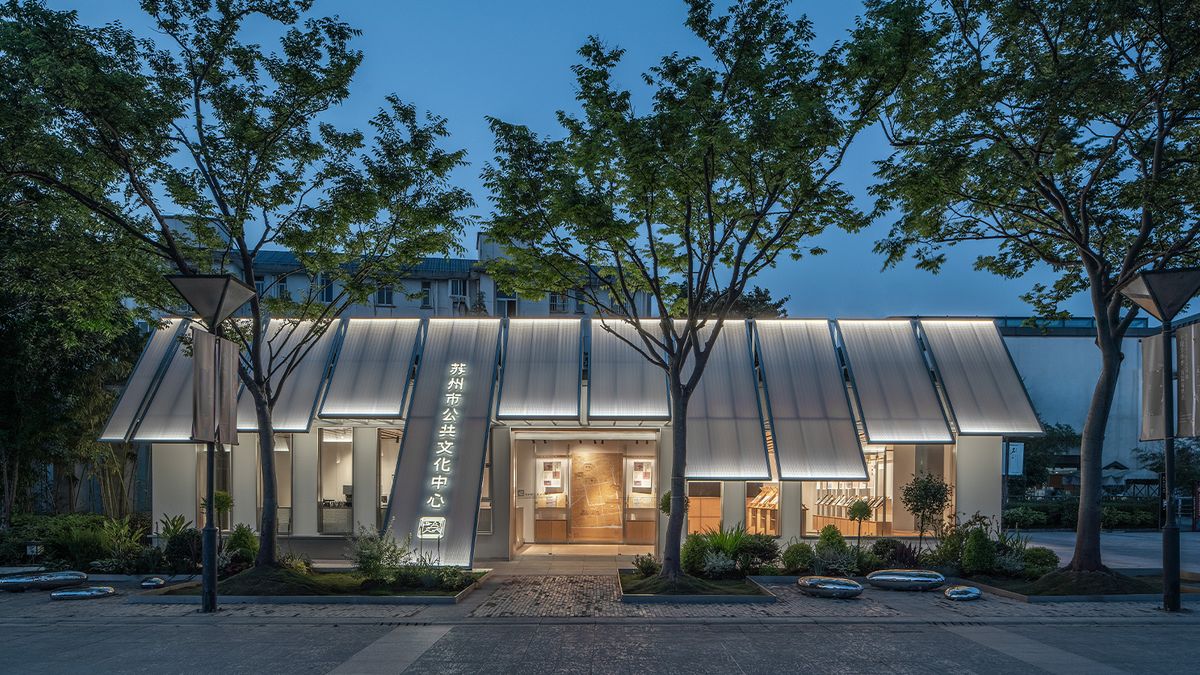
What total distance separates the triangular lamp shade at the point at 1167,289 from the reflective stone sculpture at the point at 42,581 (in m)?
19.7

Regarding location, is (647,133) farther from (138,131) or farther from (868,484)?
(868,484)

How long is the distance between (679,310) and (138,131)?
10589 millimetres

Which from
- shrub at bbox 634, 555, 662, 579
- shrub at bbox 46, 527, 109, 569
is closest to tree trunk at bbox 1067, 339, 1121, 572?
shrub at bbox 634, 555, 662, 579

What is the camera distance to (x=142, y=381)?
18328mm

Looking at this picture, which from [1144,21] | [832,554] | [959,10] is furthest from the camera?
[832,554]

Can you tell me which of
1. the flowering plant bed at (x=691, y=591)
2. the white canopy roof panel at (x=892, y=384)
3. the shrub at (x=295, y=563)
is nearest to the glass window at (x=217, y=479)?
the shrub at (x=295, y=563)

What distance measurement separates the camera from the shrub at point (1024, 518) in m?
26.6

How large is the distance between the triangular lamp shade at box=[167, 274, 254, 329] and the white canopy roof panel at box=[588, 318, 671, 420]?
26.4ft

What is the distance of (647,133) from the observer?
12930mm

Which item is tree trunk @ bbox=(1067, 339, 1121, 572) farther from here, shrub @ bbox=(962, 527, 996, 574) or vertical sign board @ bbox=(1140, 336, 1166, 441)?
shrub @ bbox=(962, 527, 996, 574)

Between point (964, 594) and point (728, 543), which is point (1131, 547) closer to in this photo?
point (964, 594)

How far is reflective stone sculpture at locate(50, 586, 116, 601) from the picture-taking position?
13375 millimetres

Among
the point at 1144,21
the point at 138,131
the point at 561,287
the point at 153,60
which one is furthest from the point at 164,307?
the point at 1144,21

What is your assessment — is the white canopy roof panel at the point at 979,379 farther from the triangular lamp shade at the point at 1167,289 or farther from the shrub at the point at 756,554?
the shrub at the point at 756,554
